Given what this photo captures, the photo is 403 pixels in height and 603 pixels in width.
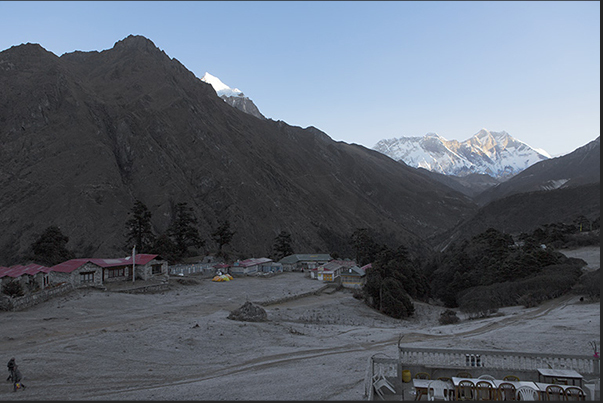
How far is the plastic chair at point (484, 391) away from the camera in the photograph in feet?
33.7

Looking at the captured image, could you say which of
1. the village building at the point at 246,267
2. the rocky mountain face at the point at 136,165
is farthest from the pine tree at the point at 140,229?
the village building at the point at 246,267

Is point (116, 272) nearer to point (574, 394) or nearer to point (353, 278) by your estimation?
point (353, 278)

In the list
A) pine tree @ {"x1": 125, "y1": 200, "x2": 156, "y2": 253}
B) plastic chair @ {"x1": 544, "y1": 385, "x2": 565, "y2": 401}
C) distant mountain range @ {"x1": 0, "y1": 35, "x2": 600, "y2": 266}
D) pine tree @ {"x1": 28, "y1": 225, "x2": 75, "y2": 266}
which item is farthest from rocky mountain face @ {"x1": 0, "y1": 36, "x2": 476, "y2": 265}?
plastic chair @ {"x1": 544, "y1": 385, "x2": 565, "y2": 401}

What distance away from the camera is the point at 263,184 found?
138 meters

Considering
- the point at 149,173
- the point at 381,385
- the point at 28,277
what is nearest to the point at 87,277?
the point at 28,277

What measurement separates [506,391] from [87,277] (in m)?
40.1

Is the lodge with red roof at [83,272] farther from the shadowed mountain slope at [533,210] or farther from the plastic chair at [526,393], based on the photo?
the shadowed mountain slope at [533,210]

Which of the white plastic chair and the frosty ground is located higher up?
the white plastic chair

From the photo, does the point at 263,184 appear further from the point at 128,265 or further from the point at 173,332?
the point at 173,332

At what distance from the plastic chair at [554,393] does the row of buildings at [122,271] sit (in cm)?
3844

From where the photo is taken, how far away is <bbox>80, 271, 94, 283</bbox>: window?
39.6 m

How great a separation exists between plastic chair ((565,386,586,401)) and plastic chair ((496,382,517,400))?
120cm

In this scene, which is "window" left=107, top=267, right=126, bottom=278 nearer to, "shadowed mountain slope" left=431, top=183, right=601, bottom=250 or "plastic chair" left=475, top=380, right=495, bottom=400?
"plastic chair" left=475, top=380, right=495, bottom=400

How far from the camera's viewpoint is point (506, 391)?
1030 cm
